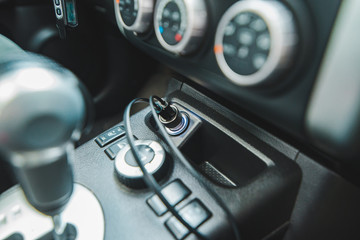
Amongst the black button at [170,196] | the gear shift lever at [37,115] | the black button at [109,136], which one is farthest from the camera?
the black button at [109,136]

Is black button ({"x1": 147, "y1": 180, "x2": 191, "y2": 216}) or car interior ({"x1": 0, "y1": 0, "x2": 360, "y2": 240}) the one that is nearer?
car interior ({"x1": 0, "y1": 0, "x2": 360, "y2": 240})

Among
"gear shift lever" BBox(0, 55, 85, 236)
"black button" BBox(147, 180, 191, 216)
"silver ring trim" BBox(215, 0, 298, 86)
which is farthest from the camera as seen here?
"black button" BBox(147, 180, 191, 216)

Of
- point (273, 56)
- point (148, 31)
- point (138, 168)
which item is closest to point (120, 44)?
point (148, 31)

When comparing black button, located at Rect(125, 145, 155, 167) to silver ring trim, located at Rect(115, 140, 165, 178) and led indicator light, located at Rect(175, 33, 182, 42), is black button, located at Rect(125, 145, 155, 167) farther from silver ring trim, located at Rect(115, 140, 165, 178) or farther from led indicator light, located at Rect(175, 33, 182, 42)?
led indicator light, located at Rect(175, 33, 182, 42)

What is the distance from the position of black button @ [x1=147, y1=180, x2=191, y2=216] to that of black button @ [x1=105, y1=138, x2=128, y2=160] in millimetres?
118

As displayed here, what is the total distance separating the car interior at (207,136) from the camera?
0.27 meters

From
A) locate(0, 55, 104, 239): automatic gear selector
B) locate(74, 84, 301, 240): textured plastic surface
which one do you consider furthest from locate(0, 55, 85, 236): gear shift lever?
locate(74, 84, 301, 240): textured plastic surface

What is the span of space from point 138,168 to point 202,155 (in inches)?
7.0

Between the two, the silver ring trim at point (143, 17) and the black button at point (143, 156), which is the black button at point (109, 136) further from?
the silver ring trim at point (143, 17)

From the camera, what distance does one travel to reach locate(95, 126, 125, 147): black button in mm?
572

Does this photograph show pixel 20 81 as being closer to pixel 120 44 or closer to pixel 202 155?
pixel 202 155

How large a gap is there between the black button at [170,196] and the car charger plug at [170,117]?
0.42 feet

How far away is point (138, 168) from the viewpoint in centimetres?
49

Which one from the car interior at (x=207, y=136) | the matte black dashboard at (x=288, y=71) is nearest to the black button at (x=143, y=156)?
the car interior at (x=207, y=136)
